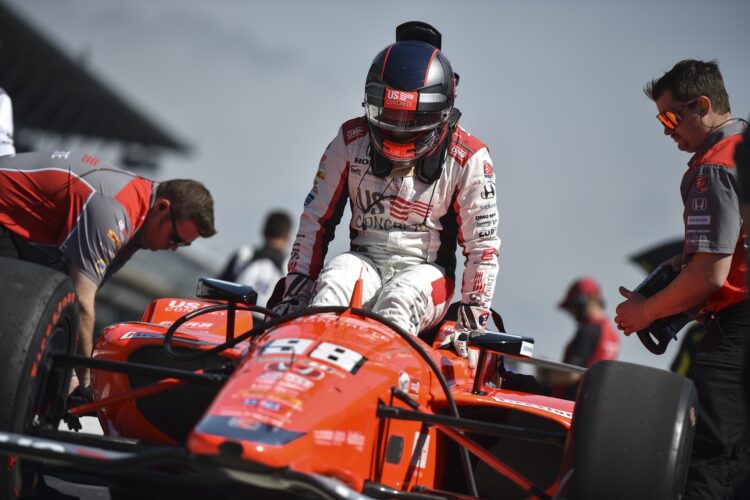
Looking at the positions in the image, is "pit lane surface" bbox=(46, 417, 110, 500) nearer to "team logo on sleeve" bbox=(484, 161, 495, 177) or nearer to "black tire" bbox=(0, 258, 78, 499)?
"black tire" bbox=(0, 258, 78, 499)

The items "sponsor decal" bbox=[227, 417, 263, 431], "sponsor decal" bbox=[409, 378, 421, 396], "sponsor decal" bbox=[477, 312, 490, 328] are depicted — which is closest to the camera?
"sponsor decal" bbox=[227, 417, 263, 431]

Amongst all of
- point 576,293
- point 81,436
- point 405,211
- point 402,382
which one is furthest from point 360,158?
point 576,293

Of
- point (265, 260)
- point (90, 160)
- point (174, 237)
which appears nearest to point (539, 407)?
point (174, 237)

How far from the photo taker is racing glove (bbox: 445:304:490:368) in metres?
5.26

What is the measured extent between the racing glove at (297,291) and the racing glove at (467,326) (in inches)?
33.0

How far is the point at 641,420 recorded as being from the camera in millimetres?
3932

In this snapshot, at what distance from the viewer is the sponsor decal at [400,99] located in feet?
18.4

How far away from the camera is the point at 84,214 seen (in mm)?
6508

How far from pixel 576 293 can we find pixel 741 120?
20.6 feet

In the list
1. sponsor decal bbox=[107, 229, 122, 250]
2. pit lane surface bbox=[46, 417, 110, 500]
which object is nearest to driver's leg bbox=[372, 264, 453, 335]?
pit lane surface bbox=[46, 417, 110, 500]

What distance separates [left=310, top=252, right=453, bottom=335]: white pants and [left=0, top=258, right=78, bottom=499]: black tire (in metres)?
1.26

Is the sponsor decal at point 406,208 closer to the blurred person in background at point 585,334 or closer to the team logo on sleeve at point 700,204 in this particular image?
the team logo on sleeve at point 700,204

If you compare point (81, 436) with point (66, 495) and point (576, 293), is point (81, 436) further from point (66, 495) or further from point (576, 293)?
point (576, 293)

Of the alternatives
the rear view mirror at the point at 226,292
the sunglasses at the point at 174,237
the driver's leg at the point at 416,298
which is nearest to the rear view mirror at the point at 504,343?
the driver's leg at the point at 416,298
